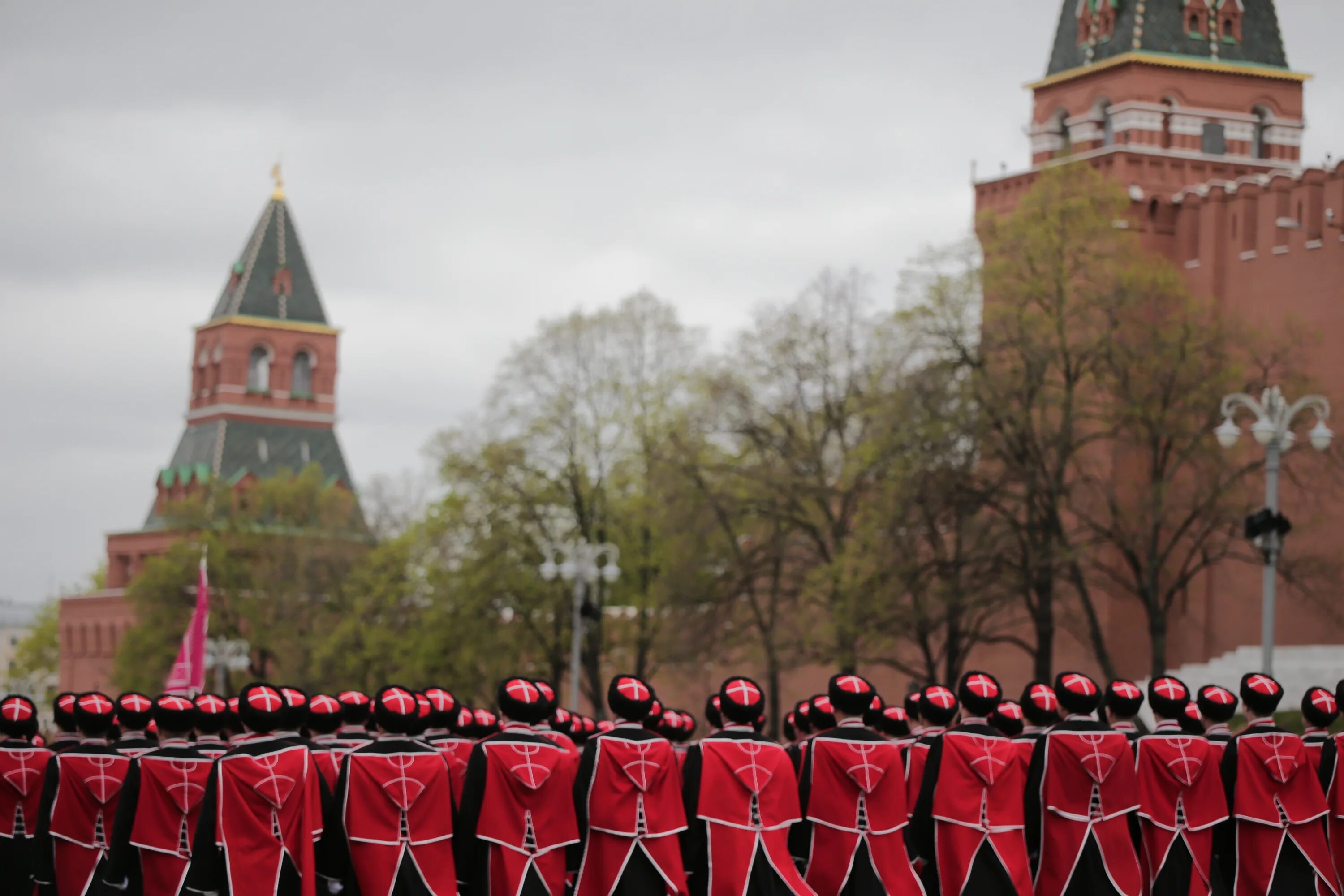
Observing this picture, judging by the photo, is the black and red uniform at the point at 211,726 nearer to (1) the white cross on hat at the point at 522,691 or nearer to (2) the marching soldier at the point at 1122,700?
(1) the white cross on hat at the point at 522,691

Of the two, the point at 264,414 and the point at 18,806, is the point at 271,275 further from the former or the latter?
the point at 18,806

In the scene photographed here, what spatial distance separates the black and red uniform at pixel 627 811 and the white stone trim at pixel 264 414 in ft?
321

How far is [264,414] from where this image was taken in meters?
110

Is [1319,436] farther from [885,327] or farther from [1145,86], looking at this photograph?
[1145,86]

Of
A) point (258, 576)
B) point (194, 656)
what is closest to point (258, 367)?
point (258, 576)

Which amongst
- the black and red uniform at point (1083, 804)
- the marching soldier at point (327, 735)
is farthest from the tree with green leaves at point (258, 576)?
the black and red uniform at point (1083, 804)

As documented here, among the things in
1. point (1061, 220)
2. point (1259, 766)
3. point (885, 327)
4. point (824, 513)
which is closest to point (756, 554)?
point (824, 513)

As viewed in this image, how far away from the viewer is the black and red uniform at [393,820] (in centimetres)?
1246

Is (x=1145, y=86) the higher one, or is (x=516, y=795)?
(x=1145, y=86)

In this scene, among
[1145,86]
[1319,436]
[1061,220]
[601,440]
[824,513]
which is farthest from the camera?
[601,440]

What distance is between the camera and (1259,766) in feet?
46.7

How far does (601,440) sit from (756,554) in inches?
423

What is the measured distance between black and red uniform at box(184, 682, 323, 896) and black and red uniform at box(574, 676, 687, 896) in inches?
66.4

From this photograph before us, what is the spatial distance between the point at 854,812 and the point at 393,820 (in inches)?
116
